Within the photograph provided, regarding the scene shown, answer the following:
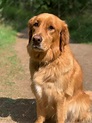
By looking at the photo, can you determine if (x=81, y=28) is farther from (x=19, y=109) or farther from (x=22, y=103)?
(x=19, y=109)

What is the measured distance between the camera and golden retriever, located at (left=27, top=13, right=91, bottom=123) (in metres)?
4.46

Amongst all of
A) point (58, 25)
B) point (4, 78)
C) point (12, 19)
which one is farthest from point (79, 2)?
point (58, 25)

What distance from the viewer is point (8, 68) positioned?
25.4ft

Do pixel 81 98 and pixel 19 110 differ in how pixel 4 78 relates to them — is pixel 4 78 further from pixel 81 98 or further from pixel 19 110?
pixel 81 98

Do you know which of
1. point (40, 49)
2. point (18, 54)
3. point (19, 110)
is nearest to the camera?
point (40, 49)

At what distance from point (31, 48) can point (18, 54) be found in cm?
481

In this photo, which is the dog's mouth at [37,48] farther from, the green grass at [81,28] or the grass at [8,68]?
the green grass at [81,28]

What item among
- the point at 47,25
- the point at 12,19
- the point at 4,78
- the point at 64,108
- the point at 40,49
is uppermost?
the point at 47,25

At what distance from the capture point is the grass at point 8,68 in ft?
20.8

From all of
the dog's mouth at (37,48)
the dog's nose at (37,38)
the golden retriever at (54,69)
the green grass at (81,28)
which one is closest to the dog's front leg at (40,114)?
the golden retriever at (54,69)

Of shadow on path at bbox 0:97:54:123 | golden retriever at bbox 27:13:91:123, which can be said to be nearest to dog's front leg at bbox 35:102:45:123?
golden retriever at bbox 27:13:91:123

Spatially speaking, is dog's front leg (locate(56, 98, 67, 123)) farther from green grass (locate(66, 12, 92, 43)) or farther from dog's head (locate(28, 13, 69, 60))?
green grass (locate(66, 12, 92, 43))

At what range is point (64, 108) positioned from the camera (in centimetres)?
469

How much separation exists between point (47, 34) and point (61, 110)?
108cm
